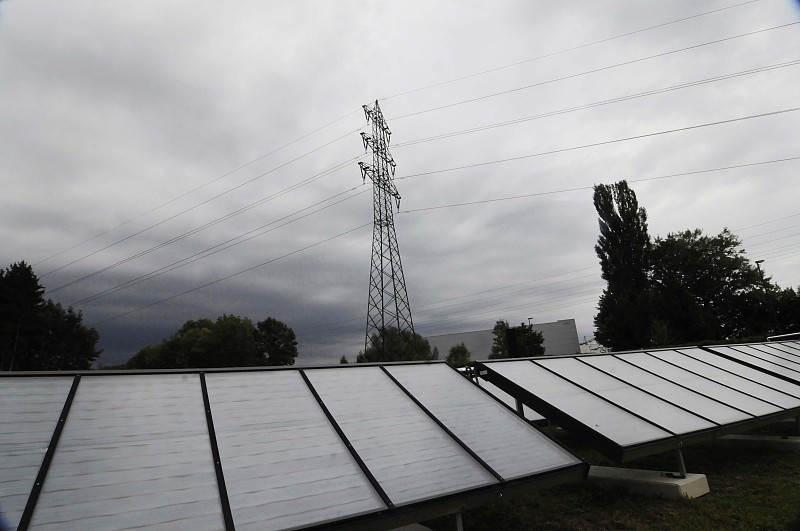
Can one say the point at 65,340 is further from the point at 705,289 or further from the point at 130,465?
the point at 705,289

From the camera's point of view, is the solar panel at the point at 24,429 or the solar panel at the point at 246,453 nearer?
the solar panel at the point at 24,429

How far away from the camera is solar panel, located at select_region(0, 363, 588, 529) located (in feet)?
9.47

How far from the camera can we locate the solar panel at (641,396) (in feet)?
19.2

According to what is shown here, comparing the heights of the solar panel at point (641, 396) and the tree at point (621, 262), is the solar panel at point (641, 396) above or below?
below

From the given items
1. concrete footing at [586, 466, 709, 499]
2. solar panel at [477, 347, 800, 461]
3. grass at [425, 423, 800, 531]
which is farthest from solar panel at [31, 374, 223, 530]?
concrete footing at [586, 466, 709, 499]

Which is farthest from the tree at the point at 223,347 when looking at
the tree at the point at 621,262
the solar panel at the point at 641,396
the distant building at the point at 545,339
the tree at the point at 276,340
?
the solar panel at the point at 641,396

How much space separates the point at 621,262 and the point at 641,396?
53.9 metres

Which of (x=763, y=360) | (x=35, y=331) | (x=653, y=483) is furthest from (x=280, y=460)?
(x=35, y=331)

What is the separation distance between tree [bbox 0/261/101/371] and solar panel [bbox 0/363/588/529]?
7188cm

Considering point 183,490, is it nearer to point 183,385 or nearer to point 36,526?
point 36,526

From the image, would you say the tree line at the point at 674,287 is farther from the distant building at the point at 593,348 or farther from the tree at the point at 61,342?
the tree at the point at 61,342

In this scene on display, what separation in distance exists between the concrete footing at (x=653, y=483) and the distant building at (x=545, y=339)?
2730 inches

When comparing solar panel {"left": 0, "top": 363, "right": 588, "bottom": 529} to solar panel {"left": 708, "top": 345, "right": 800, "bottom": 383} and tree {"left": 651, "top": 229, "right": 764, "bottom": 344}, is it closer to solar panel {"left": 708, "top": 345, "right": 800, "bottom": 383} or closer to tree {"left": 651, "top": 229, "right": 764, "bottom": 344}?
solar panel {"left": 708, "top": 345, "right": 800, "bottom": 383}

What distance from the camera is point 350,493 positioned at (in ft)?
11.3
